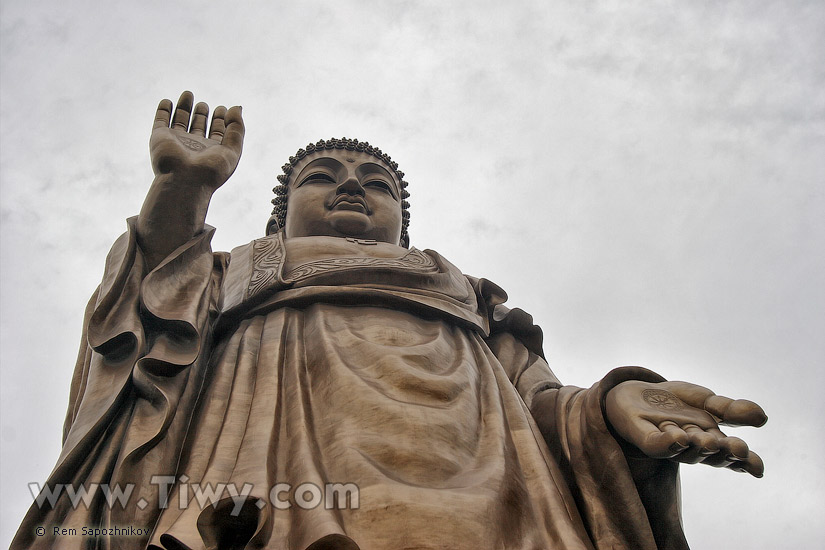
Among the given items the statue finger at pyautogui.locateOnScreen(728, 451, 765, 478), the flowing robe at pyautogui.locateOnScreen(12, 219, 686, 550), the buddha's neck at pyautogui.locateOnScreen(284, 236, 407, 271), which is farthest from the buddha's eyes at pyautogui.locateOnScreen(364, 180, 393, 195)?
the statue finger at pyautogui.locateOnScreen(728, 451, 765, 478)

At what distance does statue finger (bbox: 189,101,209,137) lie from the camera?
257 inches

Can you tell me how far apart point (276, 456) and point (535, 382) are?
7.19 ft

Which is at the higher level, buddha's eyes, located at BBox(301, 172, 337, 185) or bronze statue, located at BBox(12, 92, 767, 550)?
buddha's eyes, located at BBox(301, 172, 337, 185)

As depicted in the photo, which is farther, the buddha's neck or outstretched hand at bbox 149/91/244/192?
the buddha's neck

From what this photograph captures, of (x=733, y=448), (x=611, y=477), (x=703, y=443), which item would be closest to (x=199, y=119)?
(x=611, y=477)

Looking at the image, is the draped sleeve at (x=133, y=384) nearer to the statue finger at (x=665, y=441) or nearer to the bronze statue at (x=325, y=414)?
the bronze statue at (x=325, y=414)

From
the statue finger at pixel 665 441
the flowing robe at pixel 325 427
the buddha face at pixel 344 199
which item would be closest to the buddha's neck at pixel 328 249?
the flowing robe at pixel 325 427

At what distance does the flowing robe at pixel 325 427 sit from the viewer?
4.40m

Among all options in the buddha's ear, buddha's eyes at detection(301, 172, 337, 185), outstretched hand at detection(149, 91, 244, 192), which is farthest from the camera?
the buddha's ear

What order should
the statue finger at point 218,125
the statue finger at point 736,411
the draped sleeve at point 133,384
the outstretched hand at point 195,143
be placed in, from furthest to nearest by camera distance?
the statue finger at point 218,125 < the outstretched hand at point 195,143 < the draped sleeve at point 133,384 < the statue finger at point 736,411

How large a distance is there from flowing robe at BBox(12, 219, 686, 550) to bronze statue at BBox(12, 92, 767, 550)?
0.01 meters

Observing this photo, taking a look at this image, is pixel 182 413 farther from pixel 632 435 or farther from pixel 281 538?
pixel 632 435

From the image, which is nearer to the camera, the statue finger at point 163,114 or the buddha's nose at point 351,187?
the statue finger at point 163,114

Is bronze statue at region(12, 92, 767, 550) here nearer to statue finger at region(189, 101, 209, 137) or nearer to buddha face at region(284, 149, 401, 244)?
statue finger at region(189, 101, 209, 137)
